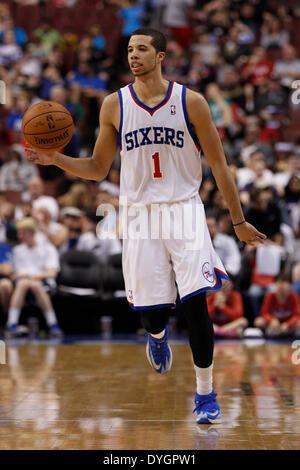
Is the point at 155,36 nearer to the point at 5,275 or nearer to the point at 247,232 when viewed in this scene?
the point at 247,232

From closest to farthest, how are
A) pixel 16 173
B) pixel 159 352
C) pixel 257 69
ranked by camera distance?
pixel 159 352
pixel 16 173
pixel 257 69

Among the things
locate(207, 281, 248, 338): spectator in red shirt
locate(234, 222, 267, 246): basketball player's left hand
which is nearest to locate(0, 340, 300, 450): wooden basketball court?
locate(207, 281, 248, 338): spectator in red shirt

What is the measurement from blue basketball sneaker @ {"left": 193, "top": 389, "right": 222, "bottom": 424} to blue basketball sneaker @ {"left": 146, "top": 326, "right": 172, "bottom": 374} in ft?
1.88

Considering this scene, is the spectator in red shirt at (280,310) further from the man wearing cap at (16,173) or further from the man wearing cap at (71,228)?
the man wearing cap at (16,173)

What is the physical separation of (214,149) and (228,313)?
4.81 metres

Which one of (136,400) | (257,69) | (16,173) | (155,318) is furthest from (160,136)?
(257,69)

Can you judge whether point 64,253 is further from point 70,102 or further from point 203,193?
point 70,102

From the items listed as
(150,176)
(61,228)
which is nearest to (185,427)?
(150,176)

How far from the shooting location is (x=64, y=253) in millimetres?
9977

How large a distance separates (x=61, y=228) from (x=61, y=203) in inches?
37.5

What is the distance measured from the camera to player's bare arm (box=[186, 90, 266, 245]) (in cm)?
443

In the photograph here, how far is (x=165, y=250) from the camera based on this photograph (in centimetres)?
454

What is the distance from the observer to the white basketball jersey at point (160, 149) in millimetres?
4445

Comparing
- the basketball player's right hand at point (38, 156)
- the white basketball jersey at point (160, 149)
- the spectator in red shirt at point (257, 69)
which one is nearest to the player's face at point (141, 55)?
the white basketball jersey at point (160, 149)
